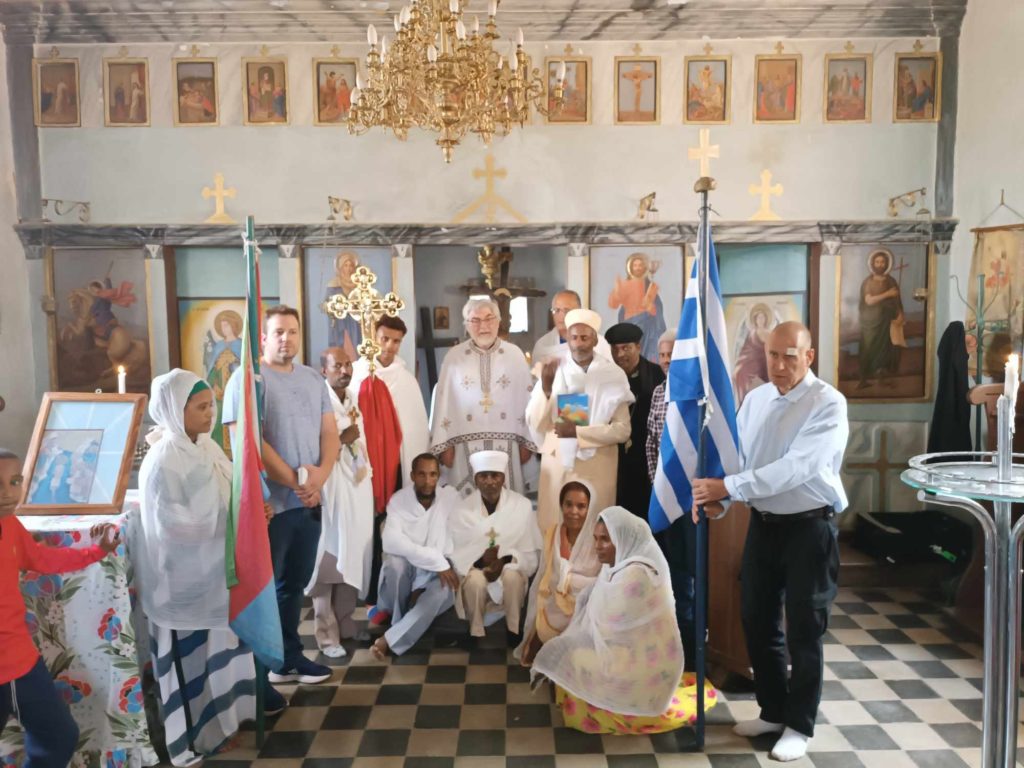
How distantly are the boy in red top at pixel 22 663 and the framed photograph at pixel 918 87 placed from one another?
761 centimetres

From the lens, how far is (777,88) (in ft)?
24.4

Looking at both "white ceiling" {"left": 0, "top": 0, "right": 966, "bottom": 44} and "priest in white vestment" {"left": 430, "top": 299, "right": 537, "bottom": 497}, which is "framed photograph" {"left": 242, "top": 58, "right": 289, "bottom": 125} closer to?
"white ceiling" {"left": 0, "top": 0, "right": 966, "bottom": 44}

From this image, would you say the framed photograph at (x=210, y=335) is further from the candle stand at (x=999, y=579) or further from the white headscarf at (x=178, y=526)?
the candle stand at (x=999, y=579)

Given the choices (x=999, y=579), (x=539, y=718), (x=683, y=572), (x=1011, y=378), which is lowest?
(x=539, y=718)

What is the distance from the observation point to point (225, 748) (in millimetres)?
4047

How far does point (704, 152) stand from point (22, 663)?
21.5 feet

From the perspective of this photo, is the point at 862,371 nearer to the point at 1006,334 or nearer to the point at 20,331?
the point at 1006,334

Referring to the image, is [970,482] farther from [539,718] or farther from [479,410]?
[479,410]

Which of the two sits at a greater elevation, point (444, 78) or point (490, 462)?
point (444, 78)

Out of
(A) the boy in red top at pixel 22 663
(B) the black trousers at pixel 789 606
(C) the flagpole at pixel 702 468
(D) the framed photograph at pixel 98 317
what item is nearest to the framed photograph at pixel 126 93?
(D) the framed photograph at pixel 98 317

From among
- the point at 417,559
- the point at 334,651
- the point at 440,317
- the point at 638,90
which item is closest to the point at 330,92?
the point at 440,317

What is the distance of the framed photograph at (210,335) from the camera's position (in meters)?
7.72

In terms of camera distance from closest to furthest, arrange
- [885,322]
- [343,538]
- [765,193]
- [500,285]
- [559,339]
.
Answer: [343,538] → [559,339] → [765,193] → [885,322] → [500,285]

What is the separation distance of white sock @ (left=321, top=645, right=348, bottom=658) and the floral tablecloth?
1588 millimetres
